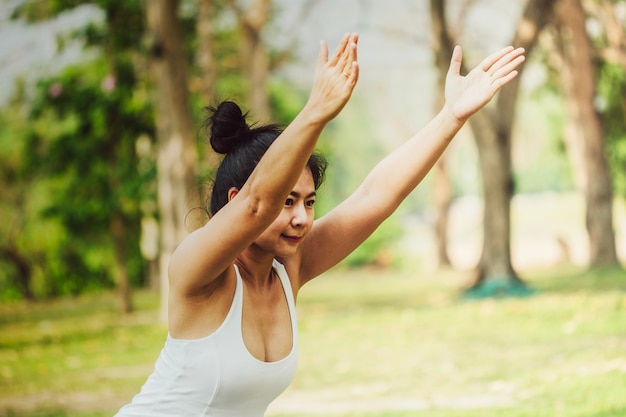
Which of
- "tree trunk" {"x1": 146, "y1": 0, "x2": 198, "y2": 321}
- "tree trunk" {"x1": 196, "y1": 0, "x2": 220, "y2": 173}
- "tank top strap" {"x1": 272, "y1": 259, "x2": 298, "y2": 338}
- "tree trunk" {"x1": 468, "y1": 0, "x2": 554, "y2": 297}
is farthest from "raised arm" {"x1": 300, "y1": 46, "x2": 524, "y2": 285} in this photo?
"tree trunk" {"x1": 196, "y1": 0, "x2": 220, "y2": 173}

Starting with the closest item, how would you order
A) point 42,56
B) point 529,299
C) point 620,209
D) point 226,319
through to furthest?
point 226,319, point 529,299, point 42,56, point 620,209

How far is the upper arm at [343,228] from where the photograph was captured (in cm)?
302

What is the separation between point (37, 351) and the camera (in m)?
12.1

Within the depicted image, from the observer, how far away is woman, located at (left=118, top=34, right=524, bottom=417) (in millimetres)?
2236

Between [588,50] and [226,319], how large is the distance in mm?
17347

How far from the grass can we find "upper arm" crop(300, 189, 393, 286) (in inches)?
119

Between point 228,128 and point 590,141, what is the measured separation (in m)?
17.2

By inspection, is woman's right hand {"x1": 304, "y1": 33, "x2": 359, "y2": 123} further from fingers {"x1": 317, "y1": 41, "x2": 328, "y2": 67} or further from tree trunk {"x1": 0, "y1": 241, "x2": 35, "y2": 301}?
tree trunk {"x1": 0, "y1": 241, "x2": 35, "y2": 301}

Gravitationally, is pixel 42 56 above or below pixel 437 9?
above

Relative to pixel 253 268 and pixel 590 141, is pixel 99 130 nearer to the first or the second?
pixel 590 141

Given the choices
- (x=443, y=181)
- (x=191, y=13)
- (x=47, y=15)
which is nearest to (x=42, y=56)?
(x=191, y=13)

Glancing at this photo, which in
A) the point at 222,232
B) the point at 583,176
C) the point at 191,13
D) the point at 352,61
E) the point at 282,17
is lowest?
the point at 222,232

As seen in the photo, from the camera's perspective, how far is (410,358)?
9094 millimetres

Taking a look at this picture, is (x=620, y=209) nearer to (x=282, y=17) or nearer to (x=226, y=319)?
(x=282, y=17)
